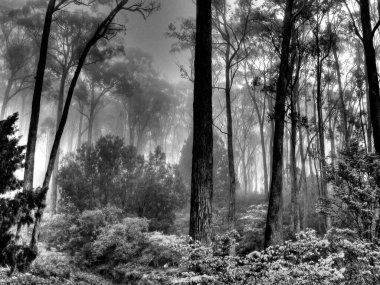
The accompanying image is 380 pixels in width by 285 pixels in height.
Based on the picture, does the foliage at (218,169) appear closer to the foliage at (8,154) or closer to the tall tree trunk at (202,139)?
the tall tree trunk at (202,139)

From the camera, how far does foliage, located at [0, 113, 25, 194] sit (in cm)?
550

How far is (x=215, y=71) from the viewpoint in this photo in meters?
24.0

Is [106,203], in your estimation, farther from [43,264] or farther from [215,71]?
[215,71]

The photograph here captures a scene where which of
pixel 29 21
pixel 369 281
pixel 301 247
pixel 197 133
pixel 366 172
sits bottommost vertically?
pixel 369 281

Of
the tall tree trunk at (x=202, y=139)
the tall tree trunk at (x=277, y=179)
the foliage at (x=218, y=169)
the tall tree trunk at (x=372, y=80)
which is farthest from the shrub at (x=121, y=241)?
the tall tree trunk at (x=372, y=80)

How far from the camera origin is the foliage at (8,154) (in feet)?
18.0

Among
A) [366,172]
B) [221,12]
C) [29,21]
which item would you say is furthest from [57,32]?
[366,172]

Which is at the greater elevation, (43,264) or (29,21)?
(29,21)

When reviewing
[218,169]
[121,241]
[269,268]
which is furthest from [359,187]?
[218,169]

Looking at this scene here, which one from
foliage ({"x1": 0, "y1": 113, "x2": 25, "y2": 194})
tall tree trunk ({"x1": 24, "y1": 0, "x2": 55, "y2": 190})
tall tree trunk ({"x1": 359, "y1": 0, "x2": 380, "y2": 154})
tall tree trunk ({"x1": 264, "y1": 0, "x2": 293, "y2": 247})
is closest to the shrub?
tall tree trunk ({"x1": 24, "y1": 0, "x2": 55, "y2": 190})

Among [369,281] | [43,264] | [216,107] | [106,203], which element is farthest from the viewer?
[216,107]

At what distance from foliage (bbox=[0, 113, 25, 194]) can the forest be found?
2cm

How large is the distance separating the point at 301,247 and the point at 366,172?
3.53 metres

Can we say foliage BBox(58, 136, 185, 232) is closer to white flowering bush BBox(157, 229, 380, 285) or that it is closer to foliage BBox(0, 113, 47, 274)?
foliage BBox(0, 113, 47, 274)
